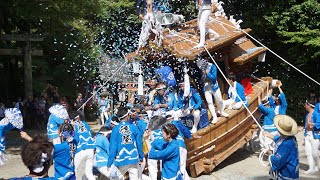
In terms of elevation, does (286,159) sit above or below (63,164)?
above

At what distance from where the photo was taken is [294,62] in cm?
1961

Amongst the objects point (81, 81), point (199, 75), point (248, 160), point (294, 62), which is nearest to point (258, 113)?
point (248, 160)

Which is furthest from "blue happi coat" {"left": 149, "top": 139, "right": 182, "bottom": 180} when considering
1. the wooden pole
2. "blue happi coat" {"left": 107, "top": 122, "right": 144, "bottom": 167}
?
the wooden pole

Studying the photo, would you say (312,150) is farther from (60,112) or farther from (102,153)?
(60,112)

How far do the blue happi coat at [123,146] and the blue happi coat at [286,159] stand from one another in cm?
250

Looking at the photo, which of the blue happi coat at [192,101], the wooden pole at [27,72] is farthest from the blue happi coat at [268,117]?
the wooden pole at [27,72]

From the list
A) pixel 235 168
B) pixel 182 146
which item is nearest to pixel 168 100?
pixel 182 146

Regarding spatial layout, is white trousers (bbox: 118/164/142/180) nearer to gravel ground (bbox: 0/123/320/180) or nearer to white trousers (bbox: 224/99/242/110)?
gravel ground (bbox: 0/123/320/180)

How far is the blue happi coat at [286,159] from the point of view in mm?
5676

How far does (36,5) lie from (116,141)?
9.01 meters

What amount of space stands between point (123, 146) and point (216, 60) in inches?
197

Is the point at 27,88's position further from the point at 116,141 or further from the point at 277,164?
the point at 277,164

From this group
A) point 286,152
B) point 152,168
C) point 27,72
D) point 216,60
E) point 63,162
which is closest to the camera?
point 286,152

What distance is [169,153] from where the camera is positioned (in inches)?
249
